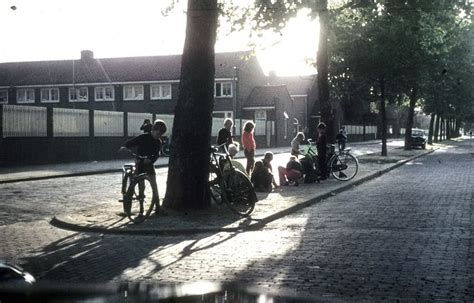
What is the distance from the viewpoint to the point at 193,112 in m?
9.47

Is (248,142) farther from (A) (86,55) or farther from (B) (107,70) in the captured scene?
(A) (86,55)

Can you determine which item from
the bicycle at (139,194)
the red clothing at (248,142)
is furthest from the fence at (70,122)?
the bicycle at (139,194)

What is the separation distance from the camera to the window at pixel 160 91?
54531 millimetres

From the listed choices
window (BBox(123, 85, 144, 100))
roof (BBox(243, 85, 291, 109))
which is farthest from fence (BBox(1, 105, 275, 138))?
roof (BBox(243, 85, 291, 109))

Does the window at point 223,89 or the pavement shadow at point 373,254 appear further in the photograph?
the window at point 223,89

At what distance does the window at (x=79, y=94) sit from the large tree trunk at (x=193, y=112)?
49.9 meters

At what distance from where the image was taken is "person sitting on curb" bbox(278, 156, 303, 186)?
1484cm

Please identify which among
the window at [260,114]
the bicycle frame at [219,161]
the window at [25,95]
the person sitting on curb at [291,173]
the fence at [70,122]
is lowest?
the person sitting on curb at [291,173]

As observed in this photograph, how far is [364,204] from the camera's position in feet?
36.7

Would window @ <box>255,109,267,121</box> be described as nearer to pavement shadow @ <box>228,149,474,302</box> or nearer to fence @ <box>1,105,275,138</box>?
fence @ <box>1,105,275,138</box>

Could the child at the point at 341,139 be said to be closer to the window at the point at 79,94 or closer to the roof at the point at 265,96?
the roof at the point at 265,96

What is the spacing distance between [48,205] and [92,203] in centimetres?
91

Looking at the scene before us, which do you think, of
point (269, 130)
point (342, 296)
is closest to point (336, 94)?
point (269, 130)

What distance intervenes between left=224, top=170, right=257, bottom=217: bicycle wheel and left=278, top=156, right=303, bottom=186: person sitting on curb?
215 inches
